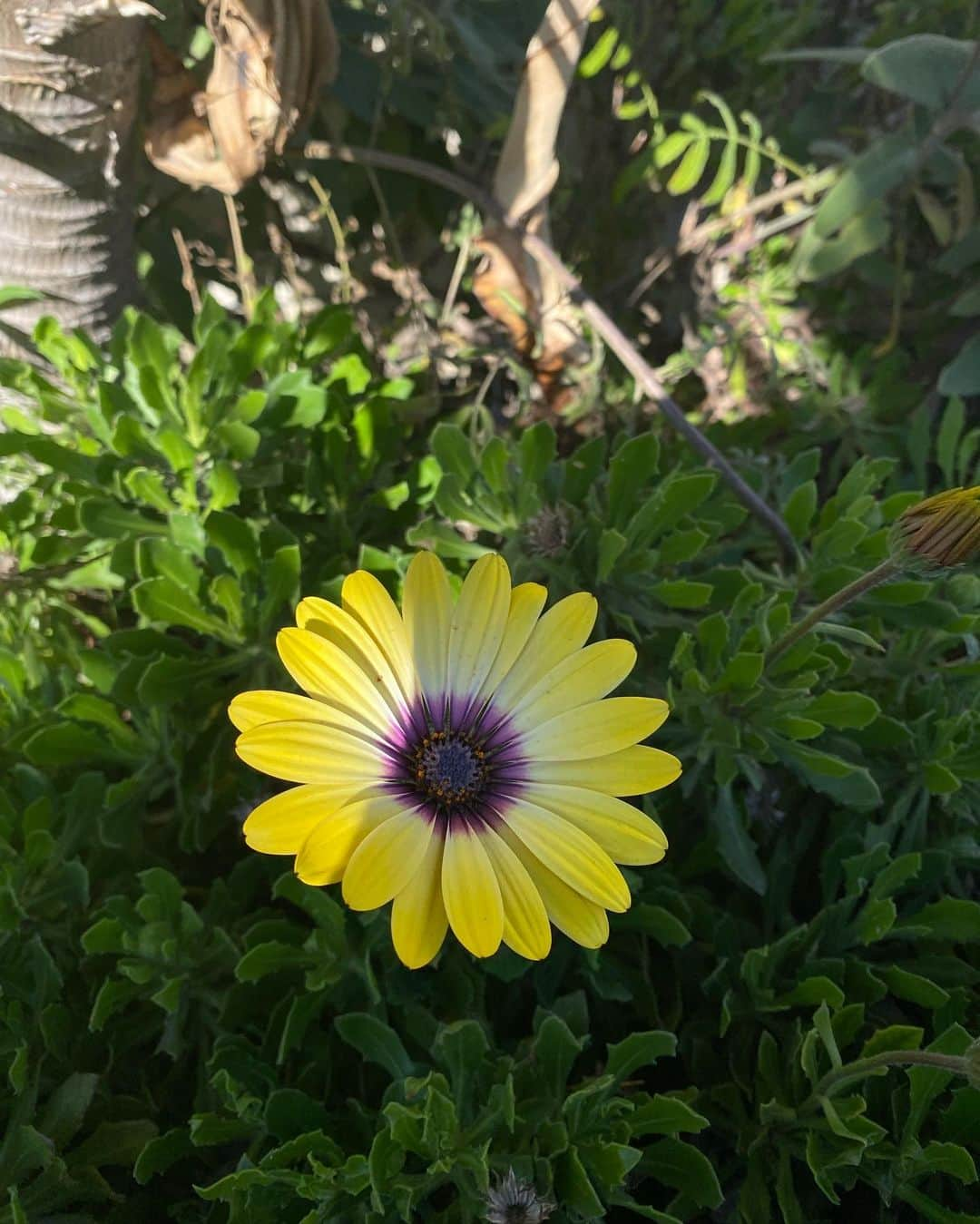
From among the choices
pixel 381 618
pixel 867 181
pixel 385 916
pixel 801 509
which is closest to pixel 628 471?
pixel 801 509

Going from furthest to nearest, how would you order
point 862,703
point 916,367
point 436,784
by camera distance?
1. point 916,367
2. point 862,703
3. point 436,784

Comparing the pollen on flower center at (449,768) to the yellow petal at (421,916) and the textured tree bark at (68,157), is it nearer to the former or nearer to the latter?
the yellow petal at (421,916)

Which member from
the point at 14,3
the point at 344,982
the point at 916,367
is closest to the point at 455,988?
the point at 344,982

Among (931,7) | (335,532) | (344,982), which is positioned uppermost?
(931,7)

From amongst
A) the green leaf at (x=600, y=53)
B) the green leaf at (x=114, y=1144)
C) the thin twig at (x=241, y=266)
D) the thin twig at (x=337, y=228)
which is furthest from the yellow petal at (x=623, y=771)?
the green leaf at (x=600, y=53)

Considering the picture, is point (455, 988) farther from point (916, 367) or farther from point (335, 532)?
point (916, 367)

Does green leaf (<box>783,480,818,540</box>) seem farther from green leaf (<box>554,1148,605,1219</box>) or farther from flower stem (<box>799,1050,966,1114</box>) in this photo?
green leaf (<box>554,1148,605,1219</box>)
